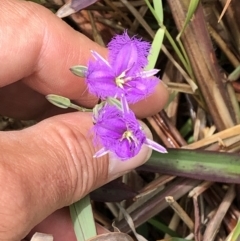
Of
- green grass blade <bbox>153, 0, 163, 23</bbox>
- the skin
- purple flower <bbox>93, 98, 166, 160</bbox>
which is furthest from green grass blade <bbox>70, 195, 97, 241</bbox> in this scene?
green grass blade <bbox>153, 0, 163, 23</bbox>

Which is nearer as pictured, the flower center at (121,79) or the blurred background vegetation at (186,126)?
the flower center at (121,79)

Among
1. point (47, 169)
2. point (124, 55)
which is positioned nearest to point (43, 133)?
point (47, 169)

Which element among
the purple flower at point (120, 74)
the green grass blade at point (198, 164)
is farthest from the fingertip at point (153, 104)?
the purple flower at point (120, 74)

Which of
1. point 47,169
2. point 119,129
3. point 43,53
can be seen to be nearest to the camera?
point 119,129

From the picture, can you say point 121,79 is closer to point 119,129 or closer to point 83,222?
point 119,129

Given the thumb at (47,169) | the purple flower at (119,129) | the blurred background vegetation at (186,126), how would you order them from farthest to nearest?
1. the blurred background vegetation at (186,126)
2. the thumb at (47,169)
3. the purple flower at (119,129)

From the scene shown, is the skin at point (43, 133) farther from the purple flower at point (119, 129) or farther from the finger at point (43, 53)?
the purple flower at point (119, 129)

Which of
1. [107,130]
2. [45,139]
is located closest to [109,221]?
[45,139]
